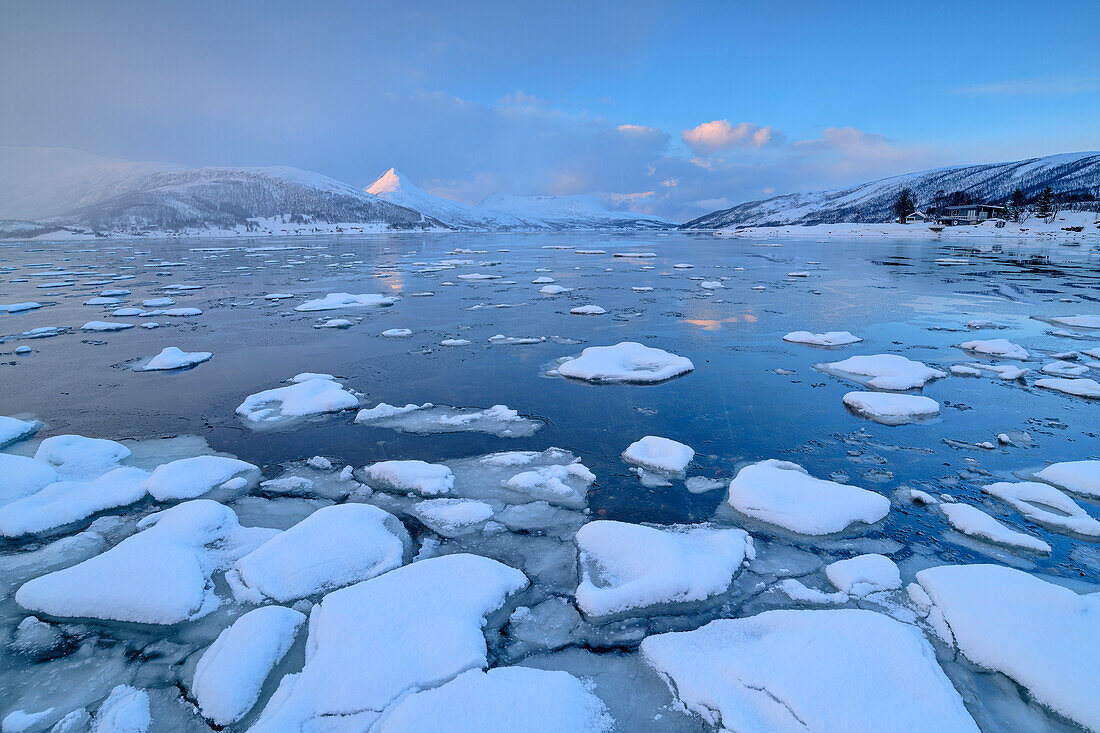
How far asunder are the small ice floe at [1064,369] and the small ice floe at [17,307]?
28.1 metres

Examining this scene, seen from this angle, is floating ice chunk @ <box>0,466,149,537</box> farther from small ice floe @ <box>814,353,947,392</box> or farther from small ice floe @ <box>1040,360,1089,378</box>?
small ice floe @ <box>1040,360,1089,378</box>

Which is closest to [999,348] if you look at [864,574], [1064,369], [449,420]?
[1064,369]

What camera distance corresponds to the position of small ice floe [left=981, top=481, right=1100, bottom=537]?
15.9ft

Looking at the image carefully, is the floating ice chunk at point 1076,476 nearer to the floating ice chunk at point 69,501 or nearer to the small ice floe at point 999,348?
the small ice floe at point 999,348

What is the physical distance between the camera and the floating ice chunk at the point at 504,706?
286 centimetres

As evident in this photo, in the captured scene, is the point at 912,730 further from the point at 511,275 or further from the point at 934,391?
the point at 511,275

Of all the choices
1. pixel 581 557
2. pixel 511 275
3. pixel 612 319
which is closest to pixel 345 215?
pixel 511 275

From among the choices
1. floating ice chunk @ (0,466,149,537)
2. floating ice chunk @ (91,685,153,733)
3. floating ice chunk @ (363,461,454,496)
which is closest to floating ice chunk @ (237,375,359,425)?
floating ice chunk @ (0,466,149,537)

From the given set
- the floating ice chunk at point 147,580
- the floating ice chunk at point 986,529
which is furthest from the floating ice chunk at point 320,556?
the floating ice chunk at point 986,529

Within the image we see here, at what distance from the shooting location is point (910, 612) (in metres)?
3.85

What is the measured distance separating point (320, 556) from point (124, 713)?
1521 millimetres

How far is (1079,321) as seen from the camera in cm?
1348

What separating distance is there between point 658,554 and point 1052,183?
181 metres

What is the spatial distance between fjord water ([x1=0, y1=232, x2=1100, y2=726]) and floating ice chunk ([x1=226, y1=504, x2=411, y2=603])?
1.57 metres
